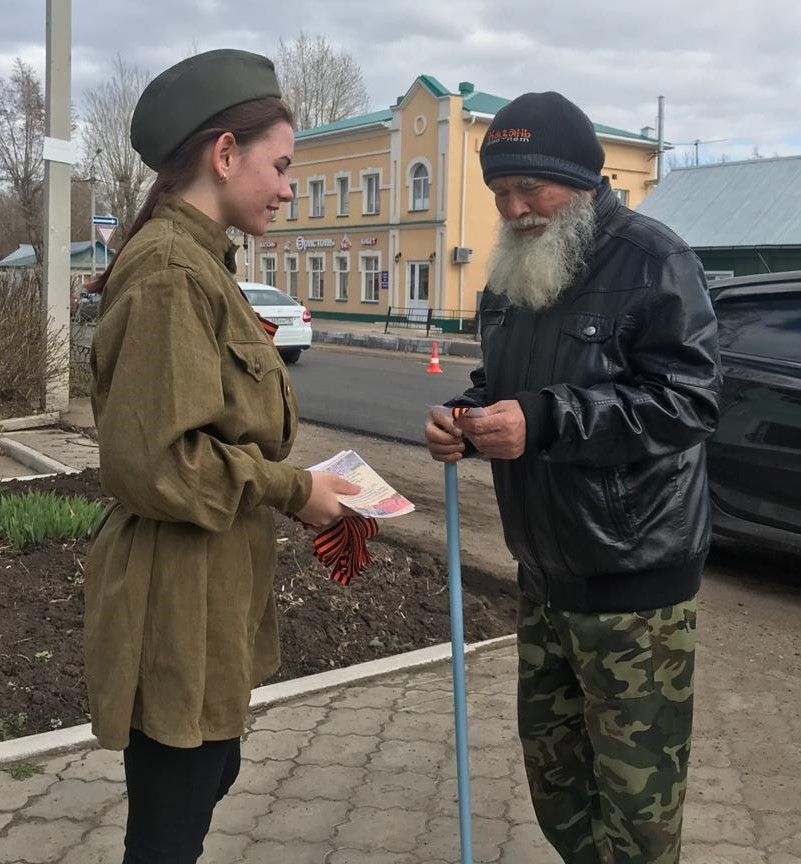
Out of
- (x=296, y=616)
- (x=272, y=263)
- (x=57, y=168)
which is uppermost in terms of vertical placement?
(x=272, y=263)

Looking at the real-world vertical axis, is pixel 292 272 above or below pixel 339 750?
above

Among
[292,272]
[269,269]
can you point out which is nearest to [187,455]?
[292,272]

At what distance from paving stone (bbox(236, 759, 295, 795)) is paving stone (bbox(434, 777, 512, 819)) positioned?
1.72ft

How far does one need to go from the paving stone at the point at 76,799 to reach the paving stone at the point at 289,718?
0.59 meters

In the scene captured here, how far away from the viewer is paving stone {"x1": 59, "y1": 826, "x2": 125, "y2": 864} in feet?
8.96

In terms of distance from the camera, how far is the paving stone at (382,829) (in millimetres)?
2850

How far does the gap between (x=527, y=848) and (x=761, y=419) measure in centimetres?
301

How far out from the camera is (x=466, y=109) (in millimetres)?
33750

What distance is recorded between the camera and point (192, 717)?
176 cm

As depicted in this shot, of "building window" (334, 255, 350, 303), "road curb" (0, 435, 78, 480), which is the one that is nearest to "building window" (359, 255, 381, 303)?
"building window" (334, 255, 350, 303)

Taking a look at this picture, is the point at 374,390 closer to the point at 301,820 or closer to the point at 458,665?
the point at 301,820

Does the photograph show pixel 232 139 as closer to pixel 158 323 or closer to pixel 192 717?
pixel 158 323

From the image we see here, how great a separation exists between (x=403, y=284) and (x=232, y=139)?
35.1 meters

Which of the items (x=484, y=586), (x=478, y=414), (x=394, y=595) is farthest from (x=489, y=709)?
(x=478, y=414)
